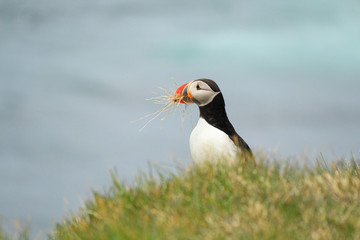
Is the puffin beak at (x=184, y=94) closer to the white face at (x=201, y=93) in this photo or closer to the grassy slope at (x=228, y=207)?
the white face at (x=201, y=93)

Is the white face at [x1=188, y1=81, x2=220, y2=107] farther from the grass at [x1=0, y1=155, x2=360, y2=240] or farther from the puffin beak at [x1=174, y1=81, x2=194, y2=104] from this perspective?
the grass at [x1=0, y1=155, x2=360, y2=240]

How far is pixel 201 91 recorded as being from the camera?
8.08 metres

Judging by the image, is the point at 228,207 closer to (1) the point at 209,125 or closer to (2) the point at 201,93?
(1) the point at 209,125

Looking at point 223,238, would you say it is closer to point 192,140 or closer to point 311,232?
point 311,232

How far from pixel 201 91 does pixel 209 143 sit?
899 mm

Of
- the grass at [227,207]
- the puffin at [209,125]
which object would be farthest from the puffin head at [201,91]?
the grass at [227,207]

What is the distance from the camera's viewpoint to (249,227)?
15.8 feet

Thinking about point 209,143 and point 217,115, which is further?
point 217,115

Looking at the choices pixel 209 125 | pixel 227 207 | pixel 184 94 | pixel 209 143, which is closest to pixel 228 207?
pixel 227 207

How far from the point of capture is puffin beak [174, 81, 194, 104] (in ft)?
27.1

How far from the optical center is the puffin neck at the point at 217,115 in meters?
8.04

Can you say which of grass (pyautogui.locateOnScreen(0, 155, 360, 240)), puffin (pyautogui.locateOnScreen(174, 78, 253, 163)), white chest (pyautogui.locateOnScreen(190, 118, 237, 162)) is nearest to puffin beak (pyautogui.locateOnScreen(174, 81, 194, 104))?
puffin (pyautogui.locateOnScreen(174, 78, 253, 163))

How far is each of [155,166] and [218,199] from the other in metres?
1.23

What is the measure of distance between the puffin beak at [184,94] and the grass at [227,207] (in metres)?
1.90
